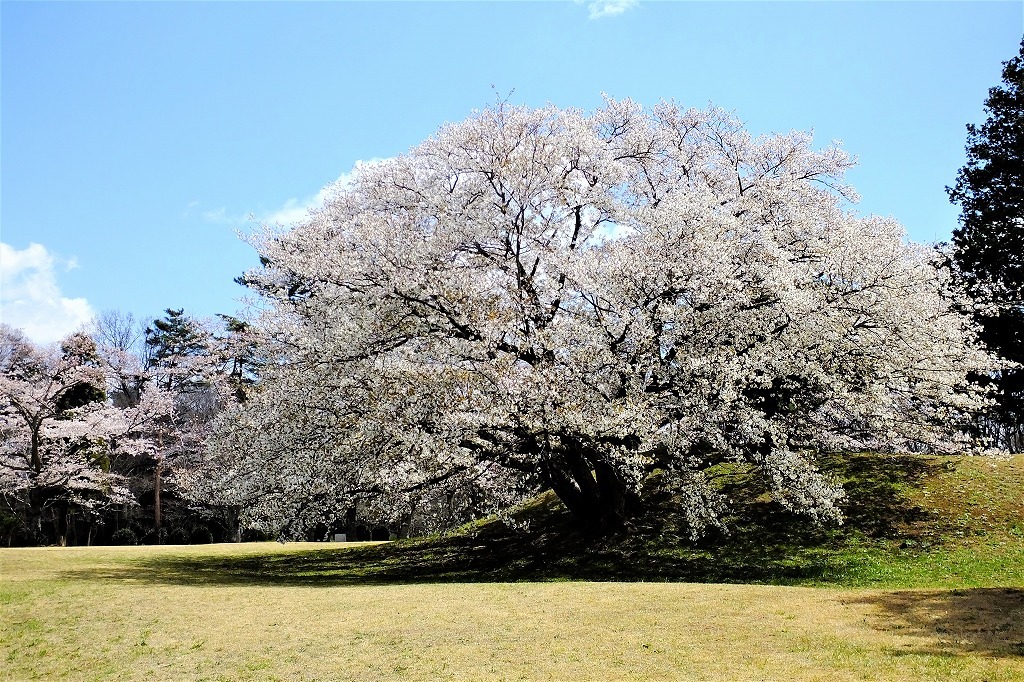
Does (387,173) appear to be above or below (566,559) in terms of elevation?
above

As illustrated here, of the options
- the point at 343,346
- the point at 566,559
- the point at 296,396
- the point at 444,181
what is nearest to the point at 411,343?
the point at 343,346

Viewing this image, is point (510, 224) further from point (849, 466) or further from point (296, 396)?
point (849, 466)

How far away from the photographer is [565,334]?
18.4 metres

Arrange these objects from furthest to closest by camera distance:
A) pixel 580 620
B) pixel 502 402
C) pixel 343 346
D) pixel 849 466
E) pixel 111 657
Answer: pixel 849 466
pixel 343 346
pixel 502 402
pixel 580 620
pixel 111 657

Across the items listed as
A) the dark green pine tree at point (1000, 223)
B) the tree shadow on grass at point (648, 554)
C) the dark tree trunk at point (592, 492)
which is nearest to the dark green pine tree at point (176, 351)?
the tree shadow on grass at point (648, 554)

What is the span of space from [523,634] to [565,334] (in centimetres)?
808

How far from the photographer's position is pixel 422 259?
62.5ft

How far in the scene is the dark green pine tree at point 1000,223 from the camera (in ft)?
98.1

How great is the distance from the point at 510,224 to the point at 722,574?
992 cm

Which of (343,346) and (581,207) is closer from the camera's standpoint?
(343,346)

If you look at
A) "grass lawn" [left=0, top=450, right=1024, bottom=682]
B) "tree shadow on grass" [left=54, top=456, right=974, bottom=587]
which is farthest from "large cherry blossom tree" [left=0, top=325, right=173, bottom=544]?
"tree shadow on grass" [left=54, top=456, right=974, bottom=587]

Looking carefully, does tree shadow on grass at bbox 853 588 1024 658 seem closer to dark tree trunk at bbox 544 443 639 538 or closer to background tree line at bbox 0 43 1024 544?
background tree line at bbox 0 43 1024 544

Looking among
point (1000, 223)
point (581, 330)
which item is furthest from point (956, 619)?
point (1000, 223)

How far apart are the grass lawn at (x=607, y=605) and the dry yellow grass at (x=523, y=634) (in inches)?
1.9
